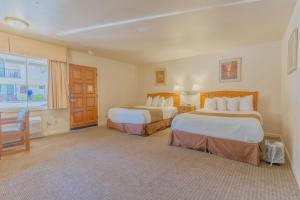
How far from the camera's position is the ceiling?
7.98 ft

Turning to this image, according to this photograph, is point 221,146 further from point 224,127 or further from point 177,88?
point 177,88

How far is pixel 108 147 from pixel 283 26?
4453 mm

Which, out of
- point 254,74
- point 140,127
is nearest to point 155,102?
point 140,127

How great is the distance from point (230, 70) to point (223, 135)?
2.85 metres

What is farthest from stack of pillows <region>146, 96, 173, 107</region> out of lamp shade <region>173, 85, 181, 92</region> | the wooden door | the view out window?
the view out window

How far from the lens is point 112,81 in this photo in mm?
6277

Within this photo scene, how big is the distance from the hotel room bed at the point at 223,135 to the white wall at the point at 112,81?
134 inches

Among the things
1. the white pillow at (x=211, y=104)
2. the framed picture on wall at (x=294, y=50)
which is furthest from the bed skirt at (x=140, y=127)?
the framed picture on wall at (x=294, y=50)

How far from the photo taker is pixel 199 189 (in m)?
1.90

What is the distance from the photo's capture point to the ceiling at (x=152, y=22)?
243 cm

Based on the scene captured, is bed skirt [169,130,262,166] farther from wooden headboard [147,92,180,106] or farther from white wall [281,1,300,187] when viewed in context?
wooden headboard [147,92,180,106]

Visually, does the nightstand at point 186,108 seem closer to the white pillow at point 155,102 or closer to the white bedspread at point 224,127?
the white pillow at point 155,102

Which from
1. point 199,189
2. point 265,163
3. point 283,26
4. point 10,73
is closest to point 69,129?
point 10,73

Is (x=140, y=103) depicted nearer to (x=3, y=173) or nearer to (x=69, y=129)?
(x=69, y=129)
